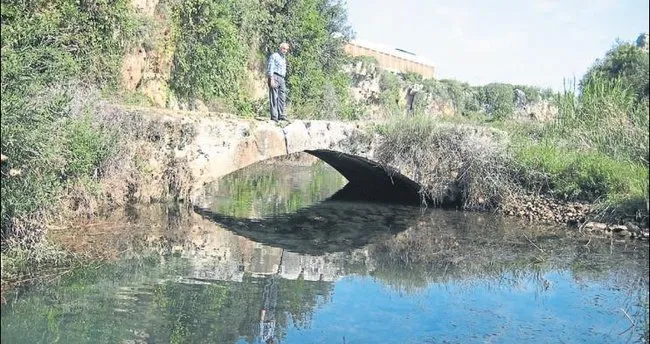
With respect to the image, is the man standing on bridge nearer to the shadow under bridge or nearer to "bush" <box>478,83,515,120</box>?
the shadow under bridge

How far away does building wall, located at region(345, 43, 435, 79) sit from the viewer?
132 feet

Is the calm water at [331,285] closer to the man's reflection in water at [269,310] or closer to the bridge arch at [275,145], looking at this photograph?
the man's reflection in water at [269,310]

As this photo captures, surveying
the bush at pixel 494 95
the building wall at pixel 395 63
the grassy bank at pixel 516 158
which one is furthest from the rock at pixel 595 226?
the bush at pixel 494 95

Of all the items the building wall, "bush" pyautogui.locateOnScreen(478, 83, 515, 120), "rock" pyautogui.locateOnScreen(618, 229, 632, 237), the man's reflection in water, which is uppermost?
the building wall

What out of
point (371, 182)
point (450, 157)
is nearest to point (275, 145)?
point (450, 157)

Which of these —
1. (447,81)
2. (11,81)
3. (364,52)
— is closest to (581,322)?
(11,81)

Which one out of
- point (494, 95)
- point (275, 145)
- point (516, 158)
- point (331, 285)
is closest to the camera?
point (331, 285)

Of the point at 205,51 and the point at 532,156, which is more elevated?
the point at 205,51

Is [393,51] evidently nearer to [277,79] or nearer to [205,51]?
[205,51]

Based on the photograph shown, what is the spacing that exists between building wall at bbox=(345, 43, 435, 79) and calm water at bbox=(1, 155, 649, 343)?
2787 cm

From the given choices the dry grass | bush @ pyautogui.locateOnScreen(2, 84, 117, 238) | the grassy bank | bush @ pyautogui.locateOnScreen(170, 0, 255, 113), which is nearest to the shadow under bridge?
the dry grass

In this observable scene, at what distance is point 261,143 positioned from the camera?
1274cm

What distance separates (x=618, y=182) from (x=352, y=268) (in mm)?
6222

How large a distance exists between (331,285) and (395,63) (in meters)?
38.7
